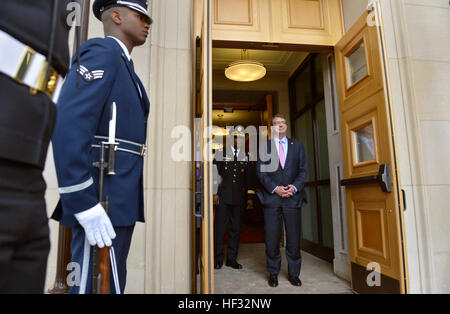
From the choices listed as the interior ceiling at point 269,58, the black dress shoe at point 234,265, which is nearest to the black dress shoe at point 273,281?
the black dress shoe at point 234,265

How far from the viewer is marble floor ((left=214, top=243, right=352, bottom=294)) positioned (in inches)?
113

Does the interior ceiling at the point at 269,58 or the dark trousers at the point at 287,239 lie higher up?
the interior ceiling at the point at 269,58

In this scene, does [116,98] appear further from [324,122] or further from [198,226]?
[324,122]

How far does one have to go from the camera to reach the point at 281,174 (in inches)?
129

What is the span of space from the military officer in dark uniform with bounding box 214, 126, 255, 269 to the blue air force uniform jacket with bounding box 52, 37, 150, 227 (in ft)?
8.74

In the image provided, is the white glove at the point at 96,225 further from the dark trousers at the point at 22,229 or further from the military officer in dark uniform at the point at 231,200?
the military officer in dark uniform at the point at 231,200

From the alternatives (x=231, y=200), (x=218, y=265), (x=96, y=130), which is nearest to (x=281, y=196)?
(x=231, y=200)

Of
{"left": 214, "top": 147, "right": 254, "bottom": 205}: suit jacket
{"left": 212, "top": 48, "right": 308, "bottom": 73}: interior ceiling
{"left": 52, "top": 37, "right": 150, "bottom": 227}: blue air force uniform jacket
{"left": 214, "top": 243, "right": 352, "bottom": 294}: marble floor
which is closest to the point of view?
{"left": 52, "top": 37, "right": 150, "bottom": 227}: blue air force uniform jacket

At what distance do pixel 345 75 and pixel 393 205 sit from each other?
57.6 inches

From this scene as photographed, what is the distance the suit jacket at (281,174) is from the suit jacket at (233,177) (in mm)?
770

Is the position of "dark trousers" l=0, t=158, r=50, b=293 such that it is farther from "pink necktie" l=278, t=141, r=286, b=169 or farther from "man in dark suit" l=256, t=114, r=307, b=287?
"pink necktie" l=278, t=141, r=286, b=169

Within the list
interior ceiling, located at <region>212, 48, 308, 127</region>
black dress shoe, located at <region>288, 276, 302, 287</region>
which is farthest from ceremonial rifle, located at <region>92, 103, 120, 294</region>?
interior ceiling, located at <region>212, 48, 308, 127</region>

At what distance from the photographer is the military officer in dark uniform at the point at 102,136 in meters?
0.99
